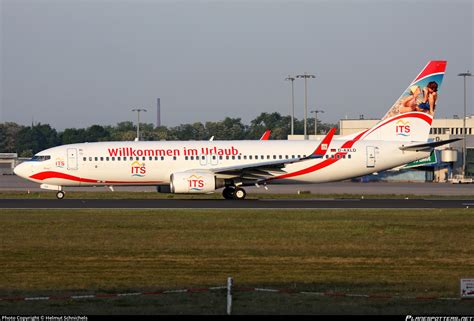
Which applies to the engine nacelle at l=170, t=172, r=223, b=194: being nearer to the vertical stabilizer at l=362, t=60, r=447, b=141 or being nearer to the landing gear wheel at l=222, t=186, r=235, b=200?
the landing gear wheel at l=222, t=186, r=235, b=200

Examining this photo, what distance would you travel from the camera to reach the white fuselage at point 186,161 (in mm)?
48656

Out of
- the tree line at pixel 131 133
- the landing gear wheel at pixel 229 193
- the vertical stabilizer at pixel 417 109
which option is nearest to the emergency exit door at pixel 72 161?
the landing gear wheel at pixel 229 193

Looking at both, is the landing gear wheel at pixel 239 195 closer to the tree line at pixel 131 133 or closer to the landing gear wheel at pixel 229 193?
the landing gear wheel at pixel 229 193

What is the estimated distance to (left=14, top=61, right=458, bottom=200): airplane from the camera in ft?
159

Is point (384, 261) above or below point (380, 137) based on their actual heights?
below

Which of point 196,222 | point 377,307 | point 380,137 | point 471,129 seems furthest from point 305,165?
point 471,129

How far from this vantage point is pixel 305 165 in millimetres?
48594

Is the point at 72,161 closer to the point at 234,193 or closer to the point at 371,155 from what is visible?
the point at 234,193

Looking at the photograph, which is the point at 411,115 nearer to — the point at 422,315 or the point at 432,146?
the point at 432,146

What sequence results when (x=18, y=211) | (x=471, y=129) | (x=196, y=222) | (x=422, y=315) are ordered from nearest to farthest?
(x=422, y=315), (x=196, y=222), (x=18, y=211), (x=471, y=129)

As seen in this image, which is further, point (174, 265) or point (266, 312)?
point (174, 265)

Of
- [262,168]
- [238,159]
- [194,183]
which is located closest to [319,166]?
[262,168]

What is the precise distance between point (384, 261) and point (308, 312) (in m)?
7.57

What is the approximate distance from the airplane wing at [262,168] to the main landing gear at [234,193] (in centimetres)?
81
